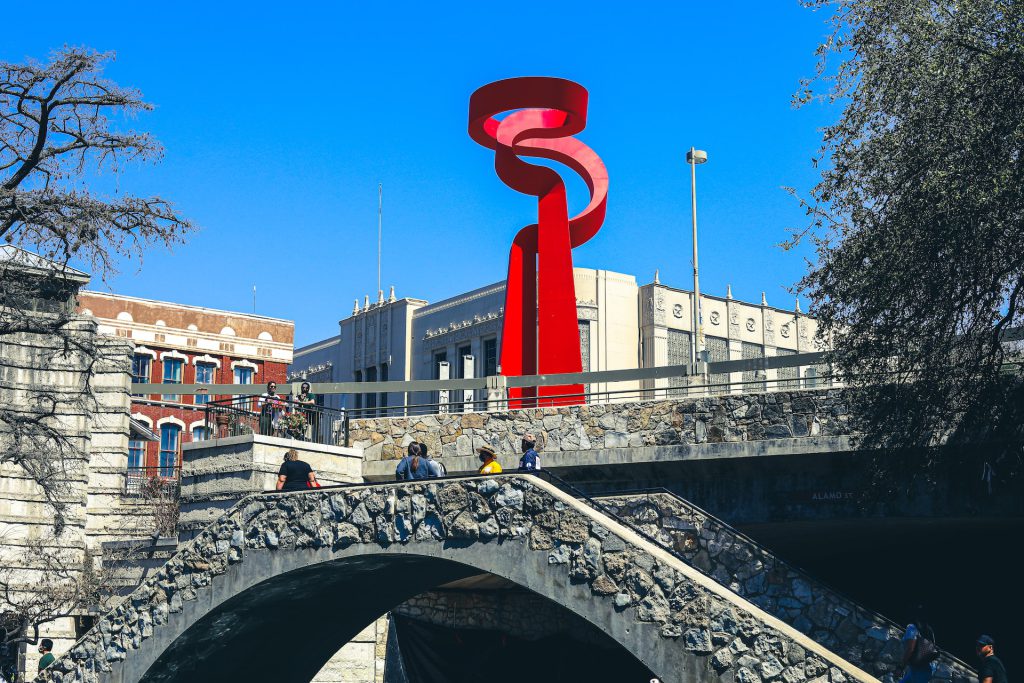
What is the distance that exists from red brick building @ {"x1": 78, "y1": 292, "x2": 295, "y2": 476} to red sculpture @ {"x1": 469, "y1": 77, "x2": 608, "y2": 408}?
91.3 feet


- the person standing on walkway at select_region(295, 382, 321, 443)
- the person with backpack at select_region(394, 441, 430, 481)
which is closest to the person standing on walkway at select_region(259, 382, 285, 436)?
the person standing on walkway at select_region(295, 382, 321, 443)

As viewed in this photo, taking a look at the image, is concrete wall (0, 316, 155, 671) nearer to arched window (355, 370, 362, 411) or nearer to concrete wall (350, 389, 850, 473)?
concrete wall (350, 389, 850, 473)

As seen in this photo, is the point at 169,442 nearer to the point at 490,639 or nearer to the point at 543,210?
the point at 543,210

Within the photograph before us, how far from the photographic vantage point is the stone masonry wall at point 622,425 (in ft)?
68.5

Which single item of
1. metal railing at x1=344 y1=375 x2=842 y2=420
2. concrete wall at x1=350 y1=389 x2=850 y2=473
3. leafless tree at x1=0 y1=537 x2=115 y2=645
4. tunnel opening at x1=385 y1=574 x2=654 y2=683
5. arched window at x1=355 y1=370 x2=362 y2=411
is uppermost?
arched window at x1=355 y1=370 x2=362 y2=411

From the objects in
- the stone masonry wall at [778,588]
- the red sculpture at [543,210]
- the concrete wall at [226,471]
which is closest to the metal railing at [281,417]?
the concrete wall at [226,471]

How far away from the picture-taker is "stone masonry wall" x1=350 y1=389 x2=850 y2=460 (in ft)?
68.5

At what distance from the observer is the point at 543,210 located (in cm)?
3055

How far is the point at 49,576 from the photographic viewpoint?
27.0m

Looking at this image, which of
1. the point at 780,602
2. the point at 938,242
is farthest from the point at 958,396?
the point at 780,602

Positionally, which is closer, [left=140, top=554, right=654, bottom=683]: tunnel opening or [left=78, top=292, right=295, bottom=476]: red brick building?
[left=140, top=554, right=654, bottom=683]: tunnel opening

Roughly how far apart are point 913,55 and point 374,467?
1268 cm

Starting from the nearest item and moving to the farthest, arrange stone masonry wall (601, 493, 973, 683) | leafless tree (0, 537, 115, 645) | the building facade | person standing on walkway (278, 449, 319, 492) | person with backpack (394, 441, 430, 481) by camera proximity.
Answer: stone masonry wall (601, 493, 973, 683), person with backpack (394, 441, 430, 481), person standing on walkway (278, 449, 319, 492), leafless tree (0, 537, 115, 645), the building facade

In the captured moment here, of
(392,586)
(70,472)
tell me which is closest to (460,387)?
(392,586)
